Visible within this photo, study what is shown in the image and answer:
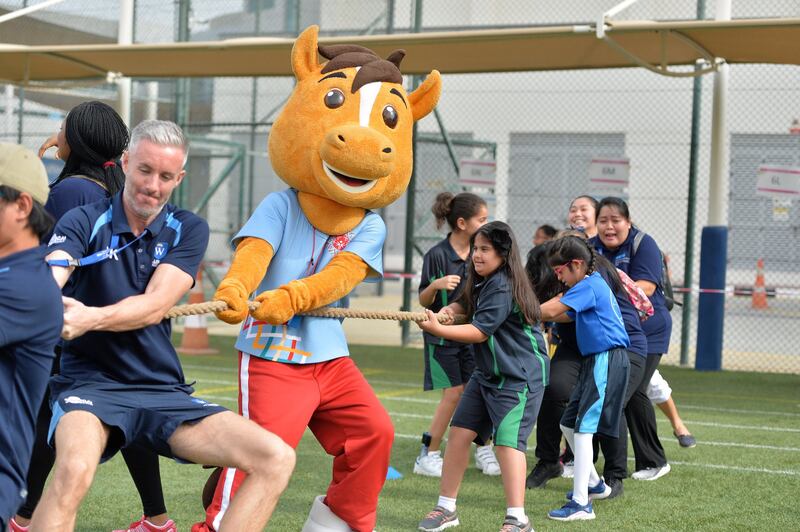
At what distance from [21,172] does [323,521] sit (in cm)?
225

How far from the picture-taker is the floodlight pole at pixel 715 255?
12.3 m

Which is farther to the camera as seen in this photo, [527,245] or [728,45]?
[527,245]

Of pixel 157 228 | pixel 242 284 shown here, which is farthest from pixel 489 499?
pixel 157 228

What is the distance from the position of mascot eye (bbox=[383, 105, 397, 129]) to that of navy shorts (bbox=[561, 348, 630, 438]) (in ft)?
6.33

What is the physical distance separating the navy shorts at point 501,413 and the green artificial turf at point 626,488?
0.52m

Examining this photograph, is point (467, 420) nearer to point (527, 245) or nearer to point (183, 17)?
point (183, 17)

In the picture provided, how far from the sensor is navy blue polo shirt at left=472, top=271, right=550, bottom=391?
18.2ft

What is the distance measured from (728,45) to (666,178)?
8.76m

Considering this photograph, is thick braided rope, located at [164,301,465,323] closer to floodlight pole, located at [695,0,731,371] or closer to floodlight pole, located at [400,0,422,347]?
floodlight pole, located at [695,0,731,371]

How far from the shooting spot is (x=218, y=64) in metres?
13.0

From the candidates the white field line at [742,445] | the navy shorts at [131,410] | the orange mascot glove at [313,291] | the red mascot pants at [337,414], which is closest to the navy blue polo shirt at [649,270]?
the white field line at [742,445]

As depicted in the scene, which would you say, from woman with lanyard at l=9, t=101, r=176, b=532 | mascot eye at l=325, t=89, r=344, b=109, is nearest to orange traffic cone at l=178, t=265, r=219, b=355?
woman with lanyard at l=9, t=101, r=176, b=532

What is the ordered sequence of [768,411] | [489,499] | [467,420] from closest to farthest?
[467,420] < [489,499] < [768,411]

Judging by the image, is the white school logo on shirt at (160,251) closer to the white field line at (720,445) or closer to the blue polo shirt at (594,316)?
the blue polo shirt at (594,316)
